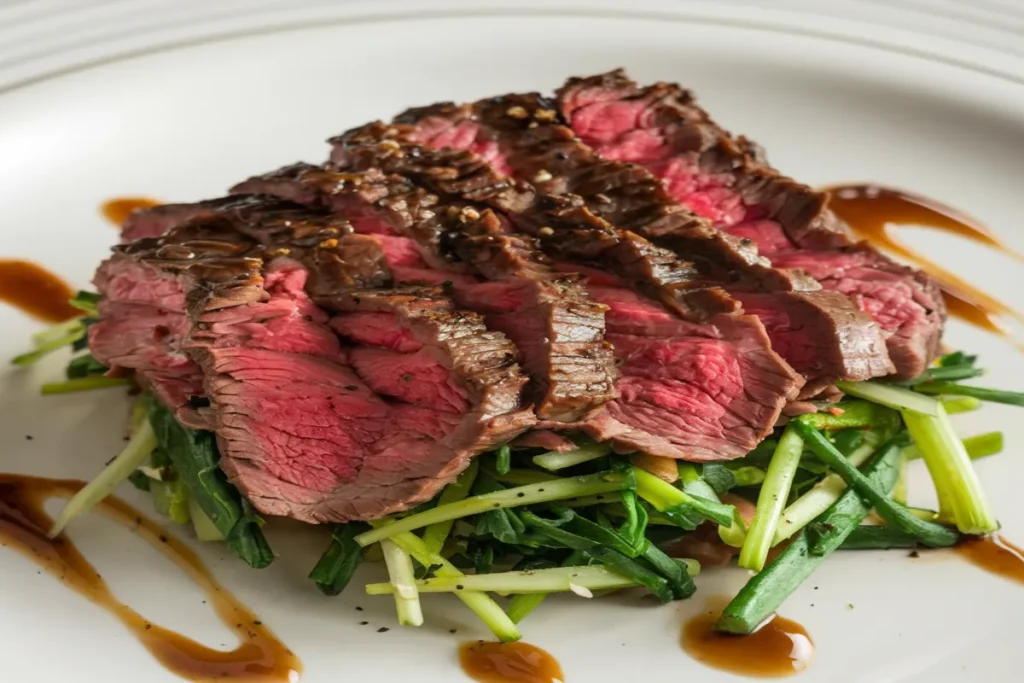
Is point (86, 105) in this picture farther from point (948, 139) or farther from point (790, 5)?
point (948, 139)

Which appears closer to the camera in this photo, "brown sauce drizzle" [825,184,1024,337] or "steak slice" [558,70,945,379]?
"steak slice" [558,70,945,379]

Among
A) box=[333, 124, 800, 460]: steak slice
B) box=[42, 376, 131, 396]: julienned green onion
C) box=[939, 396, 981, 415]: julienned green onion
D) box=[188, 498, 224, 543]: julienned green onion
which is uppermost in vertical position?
box=[333, 124, 800, 460]: steak slice

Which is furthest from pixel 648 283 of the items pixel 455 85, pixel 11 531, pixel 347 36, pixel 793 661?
pixel 347 36

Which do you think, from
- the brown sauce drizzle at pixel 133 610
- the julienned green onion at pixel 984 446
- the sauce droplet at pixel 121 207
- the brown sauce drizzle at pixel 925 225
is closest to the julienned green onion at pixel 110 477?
the brown sauce drizzle at pixel 133 610

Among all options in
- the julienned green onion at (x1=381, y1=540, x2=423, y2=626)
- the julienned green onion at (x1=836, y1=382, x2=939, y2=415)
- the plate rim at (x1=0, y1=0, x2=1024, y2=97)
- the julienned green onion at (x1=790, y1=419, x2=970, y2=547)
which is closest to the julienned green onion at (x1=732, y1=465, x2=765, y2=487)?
the julienned green onion at (x1=790, y1=419, x2=970, y2=547)

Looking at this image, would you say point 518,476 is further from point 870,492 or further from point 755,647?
point 870,492

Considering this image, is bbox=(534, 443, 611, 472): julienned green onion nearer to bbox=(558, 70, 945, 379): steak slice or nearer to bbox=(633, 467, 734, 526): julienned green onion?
bbox=(633, 467, 734, 526): julienned green onion

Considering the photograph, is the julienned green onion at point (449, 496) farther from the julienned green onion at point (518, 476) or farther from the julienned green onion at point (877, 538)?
the julienned green onion at point (877, 538)
